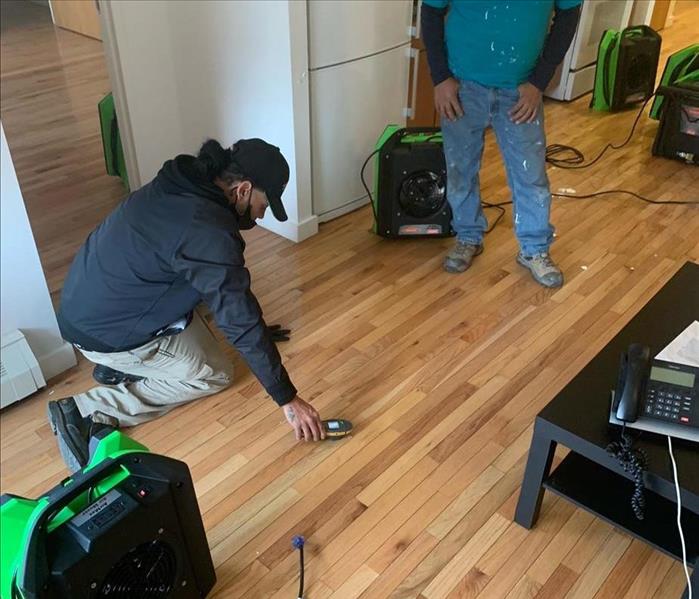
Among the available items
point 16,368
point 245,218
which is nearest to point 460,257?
point 245,218

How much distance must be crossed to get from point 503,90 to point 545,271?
68 cm

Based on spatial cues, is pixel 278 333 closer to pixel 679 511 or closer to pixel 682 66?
pixel 679 511

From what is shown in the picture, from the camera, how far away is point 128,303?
5.91 feet

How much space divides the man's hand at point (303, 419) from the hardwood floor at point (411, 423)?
0.21 ft

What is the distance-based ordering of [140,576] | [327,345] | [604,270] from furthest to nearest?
1. [604,270]
2. [327,345]
3. [140,576]

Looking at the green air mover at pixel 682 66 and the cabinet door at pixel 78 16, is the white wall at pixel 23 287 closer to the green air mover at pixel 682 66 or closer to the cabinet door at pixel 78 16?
the green air mover at pixel 682 66

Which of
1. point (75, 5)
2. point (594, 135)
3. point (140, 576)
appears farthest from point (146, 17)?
point (75, 5)

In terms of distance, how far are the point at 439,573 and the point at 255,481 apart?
531 mm

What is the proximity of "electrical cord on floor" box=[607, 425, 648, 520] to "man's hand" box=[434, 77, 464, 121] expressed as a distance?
1392 millimetres

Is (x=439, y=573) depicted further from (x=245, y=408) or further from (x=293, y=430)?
(x=245, y=408)

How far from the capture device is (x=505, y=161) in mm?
2527

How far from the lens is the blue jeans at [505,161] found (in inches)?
94.2

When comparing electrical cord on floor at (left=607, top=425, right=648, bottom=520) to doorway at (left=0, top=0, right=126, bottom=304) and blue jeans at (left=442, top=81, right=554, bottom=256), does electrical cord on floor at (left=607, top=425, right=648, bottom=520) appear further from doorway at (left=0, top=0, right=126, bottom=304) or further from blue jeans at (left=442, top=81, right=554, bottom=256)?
doorway at (left=0, top=0, right=126, bottom=304)

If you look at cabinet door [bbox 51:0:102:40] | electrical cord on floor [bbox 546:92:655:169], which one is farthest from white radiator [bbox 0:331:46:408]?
cabinet door [bbox 51:0:102:40]
